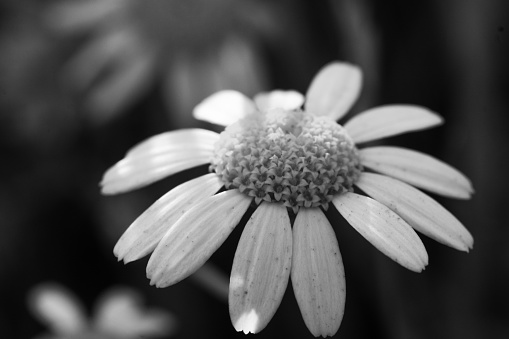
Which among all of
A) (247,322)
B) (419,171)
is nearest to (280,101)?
(419,171)

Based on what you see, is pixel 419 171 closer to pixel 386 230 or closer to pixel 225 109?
pixel 386 230

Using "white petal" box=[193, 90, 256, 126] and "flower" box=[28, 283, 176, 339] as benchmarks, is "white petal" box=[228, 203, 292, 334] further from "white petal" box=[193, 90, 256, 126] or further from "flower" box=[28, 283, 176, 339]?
"flower" box=[28, 283, 176, 339]

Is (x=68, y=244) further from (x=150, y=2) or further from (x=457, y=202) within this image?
(x=457, y=202)

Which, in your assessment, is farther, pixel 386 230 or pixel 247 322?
pixel 386 230

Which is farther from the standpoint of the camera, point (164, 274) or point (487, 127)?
point (487, 127)

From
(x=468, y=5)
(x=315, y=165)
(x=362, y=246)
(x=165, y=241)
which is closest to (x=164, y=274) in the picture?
(x=165, y=241)
